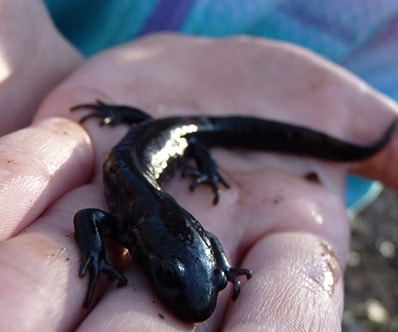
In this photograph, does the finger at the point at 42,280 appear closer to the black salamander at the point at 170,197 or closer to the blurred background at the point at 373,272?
the black salamander at the point at 170,197

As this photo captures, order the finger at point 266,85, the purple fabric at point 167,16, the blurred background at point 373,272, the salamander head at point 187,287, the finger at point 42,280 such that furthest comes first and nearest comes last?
the blurred background at point 373,272 < the purple fabric at point 167,16 < the finger at point 266,85 < the salamander head at point 187,287 < the finger at point 42,280

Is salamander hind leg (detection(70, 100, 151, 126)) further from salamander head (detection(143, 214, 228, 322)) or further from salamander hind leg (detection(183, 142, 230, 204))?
salamander head (detection(143, 214, 228, 322))

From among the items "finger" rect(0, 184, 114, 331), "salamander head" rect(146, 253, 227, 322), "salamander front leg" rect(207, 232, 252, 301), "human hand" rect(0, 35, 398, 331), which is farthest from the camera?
"salamander front leg" rect(207, 232, 252, 301)

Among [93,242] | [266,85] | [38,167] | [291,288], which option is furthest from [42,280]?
[266,85]

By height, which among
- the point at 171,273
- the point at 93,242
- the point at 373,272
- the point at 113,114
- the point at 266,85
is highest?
the point at 171,273

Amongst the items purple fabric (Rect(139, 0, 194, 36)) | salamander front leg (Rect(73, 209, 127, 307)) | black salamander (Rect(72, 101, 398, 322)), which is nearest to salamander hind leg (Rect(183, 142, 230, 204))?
black salamander (Rect(72, 101, 398, 322))

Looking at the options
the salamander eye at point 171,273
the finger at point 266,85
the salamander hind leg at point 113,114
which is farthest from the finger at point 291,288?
the finger at point 266,85

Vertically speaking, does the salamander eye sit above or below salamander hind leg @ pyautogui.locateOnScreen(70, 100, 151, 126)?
above

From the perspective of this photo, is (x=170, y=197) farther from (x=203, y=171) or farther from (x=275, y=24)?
(x=275, y=24)
